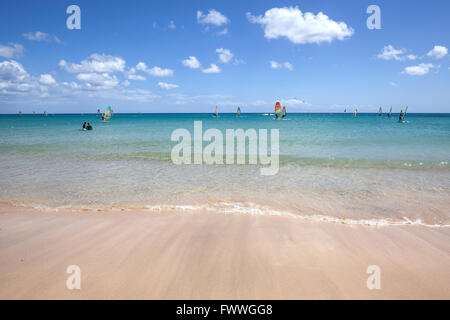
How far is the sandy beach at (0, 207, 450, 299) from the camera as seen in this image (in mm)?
2725

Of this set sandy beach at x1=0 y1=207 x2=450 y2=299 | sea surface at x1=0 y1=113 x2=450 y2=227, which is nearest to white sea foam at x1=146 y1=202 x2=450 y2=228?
sea surface at x1=0 y1=113 x2=450 y2=227

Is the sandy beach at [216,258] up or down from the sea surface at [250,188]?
down

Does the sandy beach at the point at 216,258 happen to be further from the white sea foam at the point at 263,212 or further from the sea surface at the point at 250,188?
the sea surface at the point at 250,188

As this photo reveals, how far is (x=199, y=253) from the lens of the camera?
3512 mm

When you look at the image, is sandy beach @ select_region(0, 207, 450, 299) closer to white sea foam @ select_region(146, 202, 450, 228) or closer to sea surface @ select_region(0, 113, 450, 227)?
white sea foam @ select_region(146, 202, 450, 228)

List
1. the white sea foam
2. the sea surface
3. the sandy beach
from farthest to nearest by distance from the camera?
the sea surface, the white sea foam, the sandy beach

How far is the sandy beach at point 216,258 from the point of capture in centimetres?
272

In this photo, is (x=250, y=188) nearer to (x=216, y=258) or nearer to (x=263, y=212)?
(x=263, y=212)

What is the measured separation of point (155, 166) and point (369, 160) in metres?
10.6

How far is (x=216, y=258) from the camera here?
3.37 m

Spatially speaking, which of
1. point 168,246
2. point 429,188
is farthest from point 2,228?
point 429,188

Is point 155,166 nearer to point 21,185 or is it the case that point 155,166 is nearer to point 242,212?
point 21,185

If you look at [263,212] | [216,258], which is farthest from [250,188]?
[216,258]

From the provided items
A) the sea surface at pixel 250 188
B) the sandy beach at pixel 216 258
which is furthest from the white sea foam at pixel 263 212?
the sandy beach at pixel 216 258
